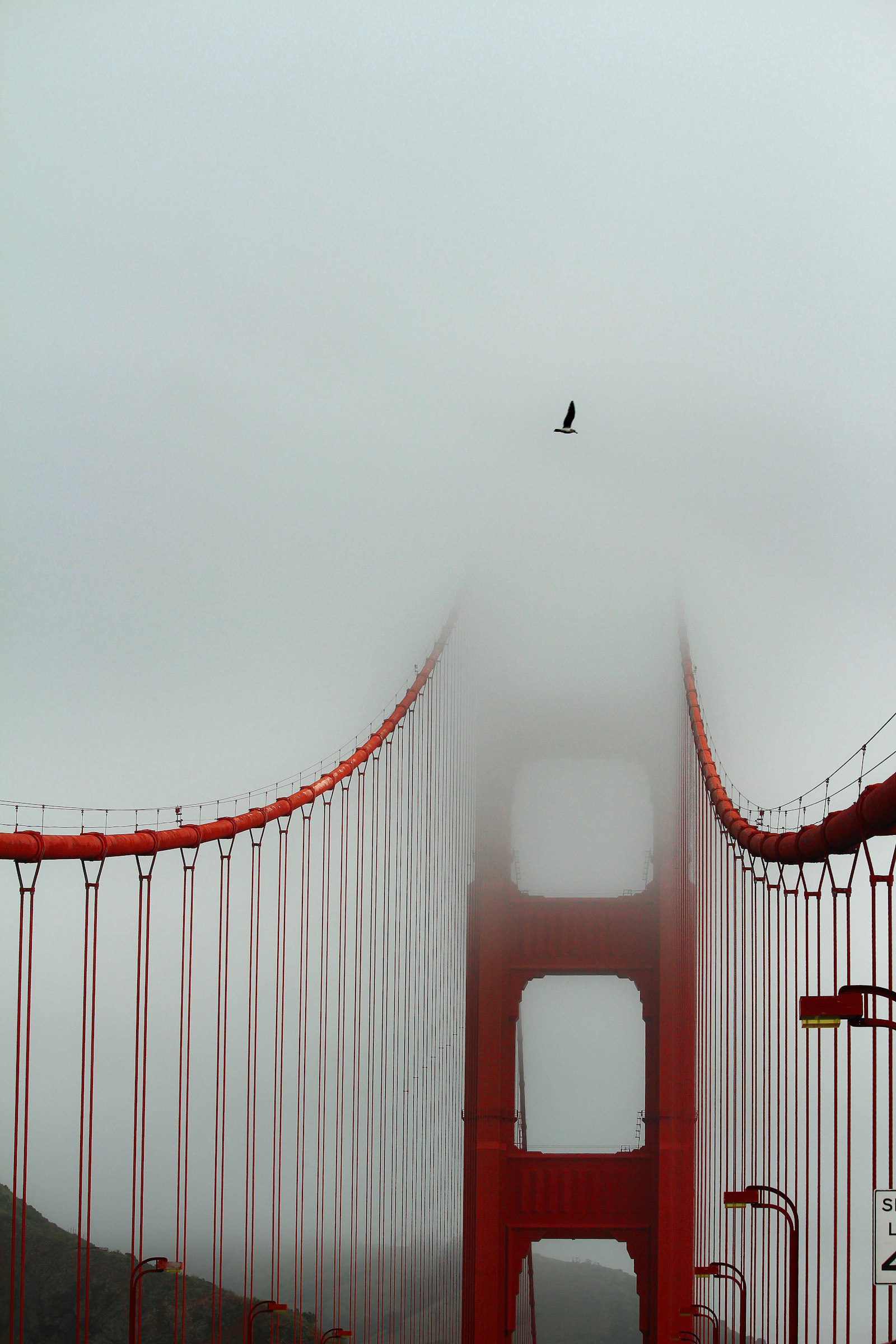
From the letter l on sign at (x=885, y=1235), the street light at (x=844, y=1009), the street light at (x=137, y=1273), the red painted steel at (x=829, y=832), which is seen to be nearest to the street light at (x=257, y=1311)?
the street light at (x=137, y=1273)

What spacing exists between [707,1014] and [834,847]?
24.6ft

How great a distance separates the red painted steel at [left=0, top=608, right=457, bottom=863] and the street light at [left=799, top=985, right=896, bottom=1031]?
92.0 inches

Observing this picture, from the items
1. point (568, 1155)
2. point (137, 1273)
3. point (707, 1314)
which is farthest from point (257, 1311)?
point (568, 1155)

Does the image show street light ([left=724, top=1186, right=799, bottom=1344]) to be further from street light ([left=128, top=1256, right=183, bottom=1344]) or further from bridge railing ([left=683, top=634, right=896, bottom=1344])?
street light ([left=128, top=1256, right=183, bottom=1344])

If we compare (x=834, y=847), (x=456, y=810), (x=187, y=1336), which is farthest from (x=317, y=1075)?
(x=187, y=1336)

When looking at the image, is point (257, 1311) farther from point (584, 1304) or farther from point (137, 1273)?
point (584, 1304)

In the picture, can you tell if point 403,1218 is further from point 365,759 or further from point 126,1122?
point 126,1122

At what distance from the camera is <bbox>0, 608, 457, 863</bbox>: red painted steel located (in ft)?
14.1

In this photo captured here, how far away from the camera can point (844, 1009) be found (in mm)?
3684

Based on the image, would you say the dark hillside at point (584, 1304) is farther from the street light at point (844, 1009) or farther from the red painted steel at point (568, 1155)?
the street light at point (844, 1009)

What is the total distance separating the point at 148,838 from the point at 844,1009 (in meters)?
2.83

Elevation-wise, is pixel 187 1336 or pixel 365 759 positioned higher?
pixel 365 759

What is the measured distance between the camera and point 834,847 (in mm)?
4387

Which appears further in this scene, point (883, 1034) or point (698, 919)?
point (698, 919)
